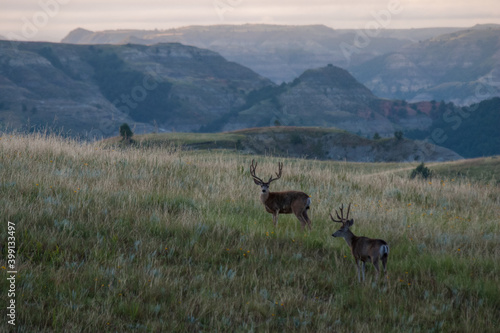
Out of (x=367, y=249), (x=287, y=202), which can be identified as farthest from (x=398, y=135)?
(x=367, y=249)

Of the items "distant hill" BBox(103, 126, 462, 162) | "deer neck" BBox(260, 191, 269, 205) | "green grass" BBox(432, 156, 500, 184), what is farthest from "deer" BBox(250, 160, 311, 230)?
"distant hill" BBox(103, 126, 462, 162)

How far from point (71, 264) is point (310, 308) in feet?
9.32

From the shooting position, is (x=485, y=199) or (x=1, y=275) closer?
(x=1, y=275)

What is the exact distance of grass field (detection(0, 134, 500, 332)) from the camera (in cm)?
497

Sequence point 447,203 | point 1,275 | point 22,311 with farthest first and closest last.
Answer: point 447,203
point 1,275
point 22,311

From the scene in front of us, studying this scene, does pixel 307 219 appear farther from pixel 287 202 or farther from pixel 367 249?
pixel 367 249

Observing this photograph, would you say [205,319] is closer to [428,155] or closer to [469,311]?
[469,311]

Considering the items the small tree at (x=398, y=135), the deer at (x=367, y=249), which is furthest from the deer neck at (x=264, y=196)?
the small tree at (x=398, y=135)

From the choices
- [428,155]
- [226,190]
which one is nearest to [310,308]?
[226,190]

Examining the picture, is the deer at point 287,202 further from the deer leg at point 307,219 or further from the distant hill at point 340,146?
the distant hill at point 340,146

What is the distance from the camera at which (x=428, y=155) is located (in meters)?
113

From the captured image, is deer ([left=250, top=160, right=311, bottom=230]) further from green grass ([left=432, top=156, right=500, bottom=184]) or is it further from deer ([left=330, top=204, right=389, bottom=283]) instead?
green grass ([left=432, top=156, right=500, bottom=184])

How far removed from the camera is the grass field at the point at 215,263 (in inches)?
196

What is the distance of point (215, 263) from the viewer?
6348 millimetres
